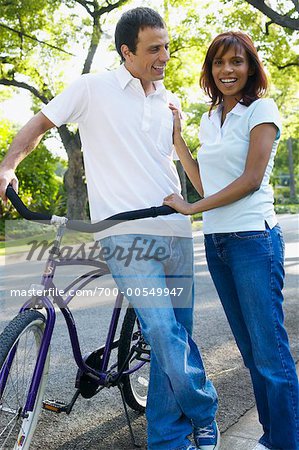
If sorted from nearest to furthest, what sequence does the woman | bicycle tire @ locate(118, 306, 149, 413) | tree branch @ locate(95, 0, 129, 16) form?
1. the woman
2. bicycle tire @ locate(118, 306, 149, 413)
3. tree branch @ locate(95, 0, 129, 16)

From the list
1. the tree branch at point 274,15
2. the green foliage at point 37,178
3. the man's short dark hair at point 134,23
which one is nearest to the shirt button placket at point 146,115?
the man's short dark hair at point 134,23

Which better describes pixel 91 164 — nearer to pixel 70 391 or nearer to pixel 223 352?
pixel 70 391

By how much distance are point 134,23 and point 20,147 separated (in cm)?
75

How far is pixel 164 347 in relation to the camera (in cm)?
270

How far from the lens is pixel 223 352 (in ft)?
16.6

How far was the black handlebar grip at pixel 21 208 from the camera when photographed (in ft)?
8.48

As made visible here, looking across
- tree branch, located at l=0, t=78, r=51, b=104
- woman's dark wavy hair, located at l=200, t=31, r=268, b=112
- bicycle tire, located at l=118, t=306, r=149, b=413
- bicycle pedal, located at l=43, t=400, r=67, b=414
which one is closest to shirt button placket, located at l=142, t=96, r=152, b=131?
woman's dark wavy hair, located at l=200, t=31, r=268, b=112

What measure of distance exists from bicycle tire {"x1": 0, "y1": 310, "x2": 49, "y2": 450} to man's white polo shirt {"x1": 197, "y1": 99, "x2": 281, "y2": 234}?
912 mm

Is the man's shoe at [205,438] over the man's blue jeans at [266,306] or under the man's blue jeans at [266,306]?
under

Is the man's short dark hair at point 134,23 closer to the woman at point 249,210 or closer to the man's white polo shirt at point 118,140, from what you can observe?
the man's white polo shirt at point 118,140

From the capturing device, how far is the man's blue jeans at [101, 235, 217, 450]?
272 cm

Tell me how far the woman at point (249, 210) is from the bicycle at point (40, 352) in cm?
27

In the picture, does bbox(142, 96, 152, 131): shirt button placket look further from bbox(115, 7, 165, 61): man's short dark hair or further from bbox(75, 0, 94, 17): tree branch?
bbox(75, 0, 94, 17): tree branch

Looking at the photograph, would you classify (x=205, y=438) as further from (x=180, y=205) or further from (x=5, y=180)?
(x=5, y=180)
